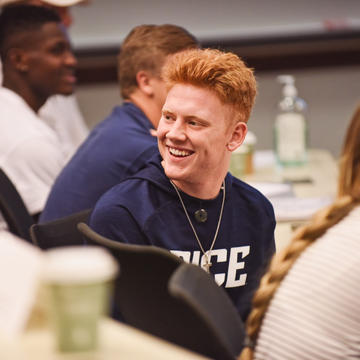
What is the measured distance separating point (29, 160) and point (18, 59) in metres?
0.66

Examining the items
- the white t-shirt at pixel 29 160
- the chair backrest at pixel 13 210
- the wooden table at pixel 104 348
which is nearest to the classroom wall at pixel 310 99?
the white t-shirt at pixel 29 160

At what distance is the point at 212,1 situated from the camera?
4371 mm

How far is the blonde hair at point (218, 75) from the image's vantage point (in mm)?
1731

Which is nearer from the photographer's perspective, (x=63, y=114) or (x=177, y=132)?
(x=177, y=132)

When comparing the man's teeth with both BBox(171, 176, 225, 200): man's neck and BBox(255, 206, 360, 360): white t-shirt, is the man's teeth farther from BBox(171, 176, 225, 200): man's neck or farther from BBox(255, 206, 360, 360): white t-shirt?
BBox(255, 206, 360, 360): white t-shirt

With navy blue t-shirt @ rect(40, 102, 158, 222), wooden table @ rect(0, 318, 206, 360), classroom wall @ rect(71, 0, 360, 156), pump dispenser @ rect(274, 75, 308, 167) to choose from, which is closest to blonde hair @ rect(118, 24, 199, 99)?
navy blue t-shirt @ rect(40, 102, 158, 222)

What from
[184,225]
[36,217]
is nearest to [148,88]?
[36,217]

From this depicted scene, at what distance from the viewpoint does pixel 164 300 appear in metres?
1.24

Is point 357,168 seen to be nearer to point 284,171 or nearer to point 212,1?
point 284,171

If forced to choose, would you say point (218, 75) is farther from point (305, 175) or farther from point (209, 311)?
point (305, 175)

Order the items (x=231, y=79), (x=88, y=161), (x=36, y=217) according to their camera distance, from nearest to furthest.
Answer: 1. (x=231, y=79)
2. (x=88, y=161)
3. (x=36, y=217)

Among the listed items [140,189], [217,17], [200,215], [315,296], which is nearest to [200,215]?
[200,215]

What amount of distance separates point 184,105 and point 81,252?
85 cm

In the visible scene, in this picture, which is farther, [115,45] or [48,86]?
[115,45]
